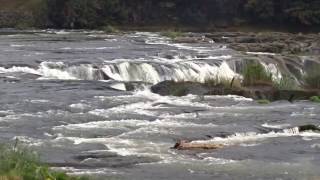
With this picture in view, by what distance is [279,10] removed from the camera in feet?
255

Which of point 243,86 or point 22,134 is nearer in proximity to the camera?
point 22,134

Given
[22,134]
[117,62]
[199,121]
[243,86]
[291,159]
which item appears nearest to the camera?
[291,159]

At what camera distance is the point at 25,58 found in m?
37.9

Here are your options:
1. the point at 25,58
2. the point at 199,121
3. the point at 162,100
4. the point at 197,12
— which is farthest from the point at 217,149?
the point at 197,12

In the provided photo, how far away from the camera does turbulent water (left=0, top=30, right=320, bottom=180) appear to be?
16.3 m

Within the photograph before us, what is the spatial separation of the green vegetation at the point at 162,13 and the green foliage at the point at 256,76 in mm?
45021

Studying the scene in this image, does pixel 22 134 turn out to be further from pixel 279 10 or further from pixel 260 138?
pixel 279 10

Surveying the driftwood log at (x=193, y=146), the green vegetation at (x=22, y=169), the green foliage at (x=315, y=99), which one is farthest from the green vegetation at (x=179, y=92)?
the green vegetation at (x=22, y=169)

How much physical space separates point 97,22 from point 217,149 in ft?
205

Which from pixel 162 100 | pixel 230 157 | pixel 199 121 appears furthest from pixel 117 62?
pixel 230 157

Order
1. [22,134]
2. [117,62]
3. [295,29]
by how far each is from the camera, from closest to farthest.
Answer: [22,134] < [117,62] < [295,29]

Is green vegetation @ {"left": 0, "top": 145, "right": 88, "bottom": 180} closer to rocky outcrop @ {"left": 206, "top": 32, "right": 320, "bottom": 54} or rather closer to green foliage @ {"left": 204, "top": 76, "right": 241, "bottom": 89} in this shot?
green foliage @ {"left": 204, "top": 76, "right": 241, "bottom": 89}

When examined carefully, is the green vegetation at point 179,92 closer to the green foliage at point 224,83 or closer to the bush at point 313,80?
the green foliage at point 224,83

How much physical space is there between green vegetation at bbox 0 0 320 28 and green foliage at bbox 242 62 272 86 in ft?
148
